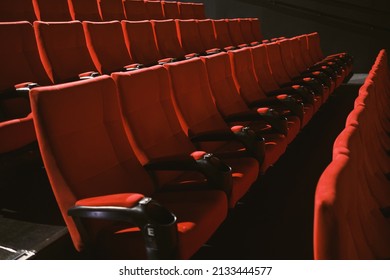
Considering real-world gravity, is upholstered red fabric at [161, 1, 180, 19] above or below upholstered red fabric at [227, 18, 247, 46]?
above

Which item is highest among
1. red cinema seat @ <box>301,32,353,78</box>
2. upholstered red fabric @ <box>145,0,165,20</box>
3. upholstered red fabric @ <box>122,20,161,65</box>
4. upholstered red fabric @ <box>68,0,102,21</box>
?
upholstered red fabric @ <box>68,0,102,21</box>

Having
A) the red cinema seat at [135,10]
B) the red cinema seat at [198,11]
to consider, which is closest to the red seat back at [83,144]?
the red cinema seat at [135,10]

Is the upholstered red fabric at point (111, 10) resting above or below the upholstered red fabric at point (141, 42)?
above

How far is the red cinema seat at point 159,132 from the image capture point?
563 mm

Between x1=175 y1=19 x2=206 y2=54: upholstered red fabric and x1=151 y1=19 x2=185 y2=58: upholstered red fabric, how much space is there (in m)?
0.02

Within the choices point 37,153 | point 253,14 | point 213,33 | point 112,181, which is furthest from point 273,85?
point 253,14

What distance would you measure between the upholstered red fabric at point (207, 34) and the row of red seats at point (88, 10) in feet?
0.63

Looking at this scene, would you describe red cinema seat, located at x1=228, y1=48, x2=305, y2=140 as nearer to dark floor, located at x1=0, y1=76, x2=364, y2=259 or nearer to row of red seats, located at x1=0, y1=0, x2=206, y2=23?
dark floor, located at x1=0, y1=76, x2=364, y2=259

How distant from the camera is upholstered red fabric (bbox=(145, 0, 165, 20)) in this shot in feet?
5.34

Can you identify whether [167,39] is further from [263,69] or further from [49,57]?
[49,57]

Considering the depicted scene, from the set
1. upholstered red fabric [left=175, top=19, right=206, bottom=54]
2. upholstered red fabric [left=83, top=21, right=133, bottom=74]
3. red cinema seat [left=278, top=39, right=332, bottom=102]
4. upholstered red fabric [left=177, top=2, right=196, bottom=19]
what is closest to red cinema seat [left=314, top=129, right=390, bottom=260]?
upholstered red fabric [left=83, top=21, right=133, bottom=74]

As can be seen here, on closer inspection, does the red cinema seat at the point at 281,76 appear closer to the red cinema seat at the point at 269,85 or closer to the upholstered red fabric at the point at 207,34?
the red cinema seat at the point at 269,85

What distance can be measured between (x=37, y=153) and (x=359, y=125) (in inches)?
21.7

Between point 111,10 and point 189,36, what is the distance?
268 mm
